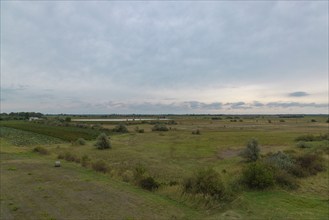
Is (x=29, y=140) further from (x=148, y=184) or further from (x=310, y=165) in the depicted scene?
(x=310, y=165)

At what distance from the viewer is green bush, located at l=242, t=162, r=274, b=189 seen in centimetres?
1641

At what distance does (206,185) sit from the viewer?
574 inches

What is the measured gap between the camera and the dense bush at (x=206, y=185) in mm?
14336

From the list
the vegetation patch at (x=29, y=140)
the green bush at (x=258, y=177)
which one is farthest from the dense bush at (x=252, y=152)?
the vegetation patch at (x=29, y=140)

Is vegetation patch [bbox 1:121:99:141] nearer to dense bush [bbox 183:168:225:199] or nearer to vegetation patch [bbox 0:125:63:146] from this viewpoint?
vegetation patch [bbox 0:125:63:146]

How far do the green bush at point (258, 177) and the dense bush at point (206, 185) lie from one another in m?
2.93

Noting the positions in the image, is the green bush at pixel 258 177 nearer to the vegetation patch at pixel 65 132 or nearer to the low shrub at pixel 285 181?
the low shrub at pixel 285 181

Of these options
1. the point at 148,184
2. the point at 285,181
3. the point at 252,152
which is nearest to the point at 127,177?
the point at 148,184

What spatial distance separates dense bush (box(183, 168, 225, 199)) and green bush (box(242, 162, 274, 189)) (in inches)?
115

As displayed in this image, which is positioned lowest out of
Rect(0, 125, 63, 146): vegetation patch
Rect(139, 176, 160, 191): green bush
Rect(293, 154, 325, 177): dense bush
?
Rect(0, 125, 63, 146): vegetation patch

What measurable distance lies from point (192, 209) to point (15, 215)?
7.70m

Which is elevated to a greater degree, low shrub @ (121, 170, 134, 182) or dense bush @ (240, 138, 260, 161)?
dense bush @ (240, 138, 260, 161)

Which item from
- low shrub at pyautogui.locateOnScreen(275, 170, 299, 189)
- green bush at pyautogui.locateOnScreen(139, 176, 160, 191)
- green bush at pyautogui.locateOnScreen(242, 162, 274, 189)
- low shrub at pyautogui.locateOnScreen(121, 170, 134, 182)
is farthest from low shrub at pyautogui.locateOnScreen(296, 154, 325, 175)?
low shrub at pyautogui.locateOnScreen(121, 170, 134, 182)

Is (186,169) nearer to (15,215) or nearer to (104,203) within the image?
(104,203)
